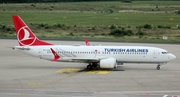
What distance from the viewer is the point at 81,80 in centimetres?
4219

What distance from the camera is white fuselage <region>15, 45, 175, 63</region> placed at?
161ft

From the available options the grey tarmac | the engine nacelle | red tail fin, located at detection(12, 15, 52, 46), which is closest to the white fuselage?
red tail fin, located at detection(12, 15, 52, 46)

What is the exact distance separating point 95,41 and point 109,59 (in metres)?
29.4

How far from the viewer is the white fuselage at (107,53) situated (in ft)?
161

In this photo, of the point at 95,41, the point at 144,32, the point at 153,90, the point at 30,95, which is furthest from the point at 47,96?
the point at 144,32

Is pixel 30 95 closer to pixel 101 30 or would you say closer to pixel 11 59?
pixel 11 59

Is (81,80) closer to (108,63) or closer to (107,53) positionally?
(108,63)

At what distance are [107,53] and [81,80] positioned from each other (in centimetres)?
834

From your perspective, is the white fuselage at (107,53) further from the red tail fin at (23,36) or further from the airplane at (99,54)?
the red tail fin at (23,36)

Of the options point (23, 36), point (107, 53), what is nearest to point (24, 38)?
point (23, 36)

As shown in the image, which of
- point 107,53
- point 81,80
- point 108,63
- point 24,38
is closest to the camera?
point 81,80

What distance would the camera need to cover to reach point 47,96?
34562 mm

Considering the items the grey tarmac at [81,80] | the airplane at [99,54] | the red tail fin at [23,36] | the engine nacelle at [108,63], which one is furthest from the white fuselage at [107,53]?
the grey tarmac at [81,80]

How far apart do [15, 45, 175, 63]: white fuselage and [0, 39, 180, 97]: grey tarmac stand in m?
1.42
